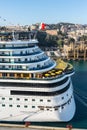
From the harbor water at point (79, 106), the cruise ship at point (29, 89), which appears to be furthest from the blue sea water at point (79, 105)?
the cruise ship at point (29, 89)

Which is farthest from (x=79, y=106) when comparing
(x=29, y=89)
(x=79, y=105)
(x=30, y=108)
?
(x=29, y=89)

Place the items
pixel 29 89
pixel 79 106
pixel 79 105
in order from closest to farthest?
A: 1. pixel 29 89
2. pixel 79 106
3. pixel 79 105

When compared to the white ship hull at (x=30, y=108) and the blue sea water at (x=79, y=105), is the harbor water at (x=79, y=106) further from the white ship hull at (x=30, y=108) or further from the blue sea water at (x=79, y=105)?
the white ship hull at (x=30, y=108)

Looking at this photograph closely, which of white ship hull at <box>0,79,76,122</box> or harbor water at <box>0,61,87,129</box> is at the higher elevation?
white ship hull at <box>0,79,76,122</box>

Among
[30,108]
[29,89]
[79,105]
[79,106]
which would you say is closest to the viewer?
[29,89]

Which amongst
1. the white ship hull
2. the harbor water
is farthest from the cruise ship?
the harbor water

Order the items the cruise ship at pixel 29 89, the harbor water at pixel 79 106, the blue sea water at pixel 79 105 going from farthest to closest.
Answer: the blue sea water at pixel 79 105
the harbor water at pixel 79 106
the cruise ship at pixel 29 89

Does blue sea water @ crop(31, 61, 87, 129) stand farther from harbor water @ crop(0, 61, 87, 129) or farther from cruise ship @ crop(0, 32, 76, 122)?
cruise ship @ crop(0, 32, 76, 122)

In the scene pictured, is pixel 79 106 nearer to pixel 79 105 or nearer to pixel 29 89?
pixel 79 105

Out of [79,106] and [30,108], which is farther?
[79,106]
